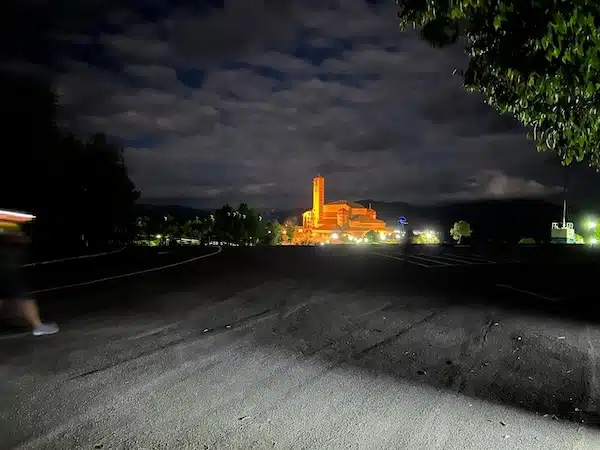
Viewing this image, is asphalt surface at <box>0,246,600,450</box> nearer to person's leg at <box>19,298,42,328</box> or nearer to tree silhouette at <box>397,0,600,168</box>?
person's leg at <box>19,298,42,328</box>

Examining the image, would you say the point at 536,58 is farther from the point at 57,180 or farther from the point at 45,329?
the point at 57,180

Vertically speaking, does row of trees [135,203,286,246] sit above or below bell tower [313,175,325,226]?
below

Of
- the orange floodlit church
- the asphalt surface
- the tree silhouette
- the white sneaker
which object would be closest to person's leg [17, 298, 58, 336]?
the white sneaker


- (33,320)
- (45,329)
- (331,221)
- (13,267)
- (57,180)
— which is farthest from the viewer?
(331,221)

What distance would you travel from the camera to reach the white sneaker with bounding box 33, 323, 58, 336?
7770 mm

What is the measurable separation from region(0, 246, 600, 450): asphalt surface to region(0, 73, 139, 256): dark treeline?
14.6 meters

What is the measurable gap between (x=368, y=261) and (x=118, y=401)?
16.6 meters

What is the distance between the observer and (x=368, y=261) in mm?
21078

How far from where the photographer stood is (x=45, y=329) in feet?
26.3

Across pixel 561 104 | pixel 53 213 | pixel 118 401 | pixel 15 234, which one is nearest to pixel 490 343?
pixel 561 104

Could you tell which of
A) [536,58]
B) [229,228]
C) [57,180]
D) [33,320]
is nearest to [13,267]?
[33,320]

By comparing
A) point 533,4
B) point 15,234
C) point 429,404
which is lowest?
point 429,404

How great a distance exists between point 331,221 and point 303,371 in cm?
14519

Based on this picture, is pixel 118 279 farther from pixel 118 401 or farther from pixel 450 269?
pixel 450 269
